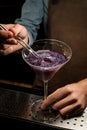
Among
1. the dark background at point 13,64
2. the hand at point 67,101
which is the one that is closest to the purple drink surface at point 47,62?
the hand at point 67,101

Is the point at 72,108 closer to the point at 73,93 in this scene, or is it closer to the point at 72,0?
the point at 73,93

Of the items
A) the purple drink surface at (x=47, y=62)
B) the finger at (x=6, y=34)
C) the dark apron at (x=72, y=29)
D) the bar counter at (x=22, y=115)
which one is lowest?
the bar counter at (x=22, y=115)

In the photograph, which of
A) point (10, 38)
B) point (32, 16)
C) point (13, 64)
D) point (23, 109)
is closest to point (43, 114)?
point (23, 109)

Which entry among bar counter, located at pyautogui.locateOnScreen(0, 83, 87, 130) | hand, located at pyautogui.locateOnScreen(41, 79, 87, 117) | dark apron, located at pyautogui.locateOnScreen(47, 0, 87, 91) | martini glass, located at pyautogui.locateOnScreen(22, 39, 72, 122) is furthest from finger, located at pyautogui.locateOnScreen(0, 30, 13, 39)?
dark apron, located at pyautogui.locateOnScreen(47, 0, 87, 91)

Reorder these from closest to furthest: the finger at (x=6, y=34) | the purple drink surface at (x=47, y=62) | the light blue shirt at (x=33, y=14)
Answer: the purple drink surface at (x=47, y=62)
the finger at (x=6, y=34)
the light blue shirt at (x=33, y=14)

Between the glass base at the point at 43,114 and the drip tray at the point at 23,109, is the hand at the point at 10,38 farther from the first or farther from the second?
the glass base at the point at 43,114

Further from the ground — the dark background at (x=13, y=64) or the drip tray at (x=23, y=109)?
the dark background at (x=13, y=64)

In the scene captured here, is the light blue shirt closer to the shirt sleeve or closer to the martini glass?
the shirt sleeve

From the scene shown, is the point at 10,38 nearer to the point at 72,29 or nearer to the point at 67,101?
the point at 67,101

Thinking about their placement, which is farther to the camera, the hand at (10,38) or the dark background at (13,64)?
the dark background at (13,64)
